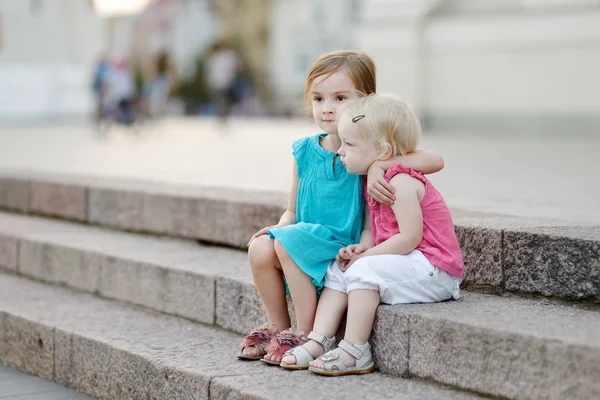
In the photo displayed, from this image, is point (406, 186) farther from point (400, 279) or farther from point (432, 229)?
point (400, 279)

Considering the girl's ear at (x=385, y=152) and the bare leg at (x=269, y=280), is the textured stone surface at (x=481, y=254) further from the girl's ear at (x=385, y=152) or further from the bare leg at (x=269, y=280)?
the bare leg at (x=269, y=280)

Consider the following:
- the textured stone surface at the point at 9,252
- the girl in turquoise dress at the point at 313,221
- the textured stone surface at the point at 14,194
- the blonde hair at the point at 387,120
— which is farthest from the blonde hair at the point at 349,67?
the textured stone surface at the point at 14,194

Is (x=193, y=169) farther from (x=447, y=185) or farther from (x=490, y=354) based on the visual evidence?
(x=490, y=354)

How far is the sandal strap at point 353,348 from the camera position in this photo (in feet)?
11.5

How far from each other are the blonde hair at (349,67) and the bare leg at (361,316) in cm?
82

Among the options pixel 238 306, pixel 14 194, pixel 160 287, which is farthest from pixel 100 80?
pixel 238 306

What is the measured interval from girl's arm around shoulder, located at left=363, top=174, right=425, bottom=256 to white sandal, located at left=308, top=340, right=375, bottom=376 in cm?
34

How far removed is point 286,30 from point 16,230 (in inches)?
1721

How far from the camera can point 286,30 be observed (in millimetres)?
49031

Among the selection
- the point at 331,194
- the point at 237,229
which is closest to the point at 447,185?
the point at 237,229

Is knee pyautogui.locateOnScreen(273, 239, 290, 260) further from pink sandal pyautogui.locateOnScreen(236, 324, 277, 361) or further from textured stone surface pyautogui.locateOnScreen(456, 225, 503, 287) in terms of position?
textured stone surface pyautogui.locateOnScreen(456, 225, 503, 287)

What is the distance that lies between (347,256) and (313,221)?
276mm

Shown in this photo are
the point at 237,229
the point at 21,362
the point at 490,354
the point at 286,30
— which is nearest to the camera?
the point at 490,354

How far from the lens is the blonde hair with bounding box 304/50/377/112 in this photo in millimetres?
3848
